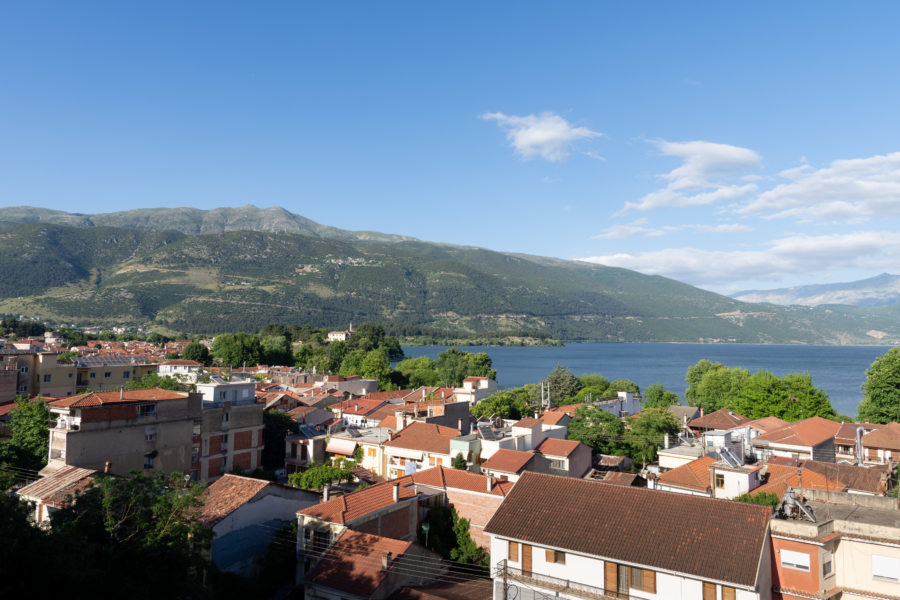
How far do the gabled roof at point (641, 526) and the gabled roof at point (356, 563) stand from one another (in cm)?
337

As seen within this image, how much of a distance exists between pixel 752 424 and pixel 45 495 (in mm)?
45541

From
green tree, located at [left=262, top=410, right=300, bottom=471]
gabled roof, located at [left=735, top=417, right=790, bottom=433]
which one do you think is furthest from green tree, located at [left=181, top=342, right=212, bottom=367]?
gabled roof, located at [left=735, top=417, right=790, bottom=433]

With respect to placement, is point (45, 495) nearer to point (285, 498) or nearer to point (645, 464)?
point (285, 498)

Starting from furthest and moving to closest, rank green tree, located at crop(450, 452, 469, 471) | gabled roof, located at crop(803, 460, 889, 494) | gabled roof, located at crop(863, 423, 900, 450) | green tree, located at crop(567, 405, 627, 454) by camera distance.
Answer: green tree, located at crop(567, 405, 627, 454), gabled roof, located at crop(863, 423, 900, 450), green tree, located at crop(450, 452, 469, 471), gabled roof, located at crop(803, 460, 889, 494)

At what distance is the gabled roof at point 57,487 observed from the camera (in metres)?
18.4

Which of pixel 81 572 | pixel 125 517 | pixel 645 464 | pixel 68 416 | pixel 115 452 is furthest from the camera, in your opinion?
pixel 645 464

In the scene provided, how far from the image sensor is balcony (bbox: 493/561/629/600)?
16312 millimetres

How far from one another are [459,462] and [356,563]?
1348cm

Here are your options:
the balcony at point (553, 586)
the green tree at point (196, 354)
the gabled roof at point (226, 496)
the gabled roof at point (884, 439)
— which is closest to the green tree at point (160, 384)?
the gabled roof at point (226, 496)

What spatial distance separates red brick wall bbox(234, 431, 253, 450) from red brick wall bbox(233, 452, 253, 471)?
408 millimetres

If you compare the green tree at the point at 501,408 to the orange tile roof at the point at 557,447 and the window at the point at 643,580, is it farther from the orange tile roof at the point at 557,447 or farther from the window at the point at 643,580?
the window at the point at 643,580

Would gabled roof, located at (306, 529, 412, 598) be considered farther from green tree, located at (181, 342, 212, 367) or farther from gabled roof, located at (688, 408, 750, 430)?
green tree, located at (181, 342, 212, 367)

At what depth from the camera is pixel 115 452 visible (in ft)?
82.9

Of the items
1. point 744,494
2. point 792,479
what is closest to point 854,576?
point 744,494
